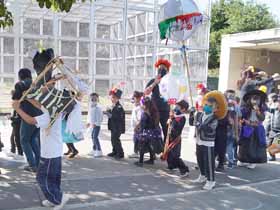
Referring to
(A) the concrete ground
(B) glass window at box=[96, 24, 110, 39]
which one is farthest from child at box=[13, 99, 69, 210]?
(B) glass window at box=[96, 24, 110, 39]

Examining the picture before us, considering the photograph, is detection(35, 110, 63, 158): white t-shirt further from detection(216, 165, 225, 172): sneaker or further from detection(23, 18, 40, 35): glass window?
detection(23, 18, 40, 35): glass window

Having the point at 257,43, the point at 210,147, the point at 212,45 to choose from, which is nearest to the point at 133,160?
the point at 210,147

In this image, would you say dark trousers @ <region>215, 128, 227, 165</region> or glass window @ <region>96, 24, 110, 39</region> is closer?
dark trousers @ <region>215, 128, 227, 165</region>

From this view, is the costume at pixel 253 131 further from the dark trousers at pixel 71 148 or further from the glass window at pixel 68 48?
the glass window at pixel 68 48

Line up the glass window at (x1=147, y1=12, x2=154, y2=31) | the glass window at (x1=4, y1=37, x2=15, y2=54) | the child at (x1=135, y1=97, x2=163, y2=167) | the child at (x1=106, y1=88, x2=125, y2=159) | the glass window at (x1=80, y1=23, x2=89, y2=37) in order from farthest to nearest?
the glass window at (x1=147, y1=12, x2=154, y2=31) → the glass window at (x1=80, y1=23, x2=89, y2=37) → the glass window at (x1=4, y1=37, x2=15, y2=54) → the child at (x1=106, y1=88, x2=125, y2=159) → the child at (x1=135, y1=97, x2=163, y2=167)

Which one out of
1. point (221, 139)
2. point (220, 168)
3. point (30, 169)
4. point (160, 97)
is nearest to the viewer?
point (30, 169)

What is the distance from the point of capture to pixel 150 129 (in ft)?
21.4

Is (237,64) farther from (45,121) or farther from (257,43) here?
(45,121)

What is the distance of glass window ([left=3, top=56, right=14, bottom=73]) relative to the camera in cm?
1077

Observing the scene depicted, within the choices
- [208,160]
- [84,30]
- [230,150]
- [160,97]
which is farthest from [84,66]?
[208,160]

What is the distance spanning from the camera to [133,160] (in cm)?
710

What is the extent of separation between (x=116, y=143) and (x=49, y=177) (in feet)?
9.72

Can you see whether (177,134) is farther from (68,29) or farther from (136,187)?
(68,29)

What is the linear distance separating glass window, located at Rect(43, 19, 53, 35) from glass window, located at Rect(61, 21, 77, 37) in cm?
41
